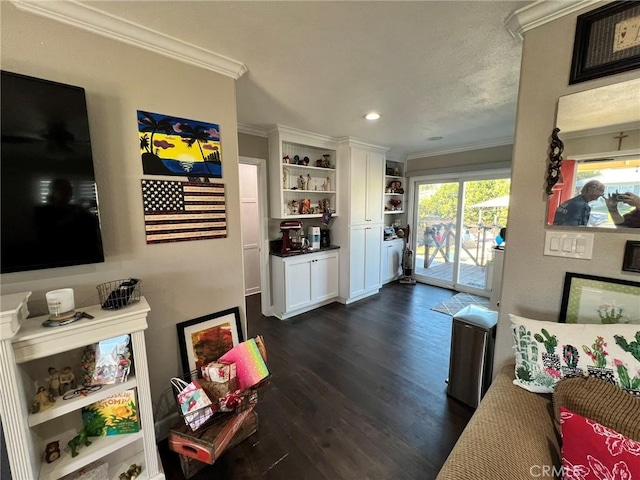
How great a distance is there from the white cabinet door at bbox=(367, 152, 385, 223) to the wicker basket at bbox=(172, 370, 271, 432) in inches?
122

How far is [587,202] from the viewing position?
119 cm

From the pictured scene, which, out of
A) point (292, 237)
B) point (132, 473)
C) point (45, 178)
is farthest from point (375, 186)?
point (132, 473)

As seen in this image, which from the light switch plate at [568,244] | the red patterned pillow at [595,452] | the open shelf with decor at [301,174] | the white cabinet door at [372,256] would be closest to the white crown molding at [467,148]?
the white cabinet door at [372,256]

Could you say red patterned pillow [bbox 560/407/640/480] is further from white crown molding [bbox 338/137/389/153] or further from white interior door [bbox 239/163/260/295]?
→ white interior door [bbox 239/163/260/295]

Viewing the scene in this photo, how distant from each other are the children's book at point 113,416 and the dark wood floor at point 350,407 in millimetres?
435

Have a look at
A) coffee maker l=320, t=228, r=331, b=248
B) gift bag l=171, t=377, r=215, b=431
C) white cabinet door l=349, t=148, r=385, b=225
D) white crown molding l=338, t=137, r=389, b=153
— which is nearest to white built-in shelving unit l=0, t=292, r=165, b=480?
gift bag l=171, t=377, r=215, b=431

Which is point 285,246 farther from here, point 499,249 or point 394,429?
point 499,249

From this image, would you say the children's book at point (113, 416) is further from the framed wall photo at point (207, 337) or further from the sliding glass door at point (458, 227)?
the sliding glass door at point (458, 227)

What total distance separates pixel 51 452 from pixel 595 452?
2228 mm

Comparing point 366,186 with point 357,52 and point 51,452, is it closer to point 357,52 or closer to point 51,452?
point 357,52

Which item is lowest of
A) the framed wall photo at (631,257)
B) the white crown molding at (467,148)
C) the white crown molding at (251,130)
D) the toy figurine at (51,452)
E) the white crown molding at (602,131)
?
the toy figurine at (51,452)

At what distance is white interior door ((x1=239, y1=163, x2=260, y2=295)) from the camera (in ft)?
14.7

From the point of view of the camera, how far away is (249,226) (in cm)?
455

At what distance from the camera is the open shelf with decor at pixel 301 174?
3.26 m
